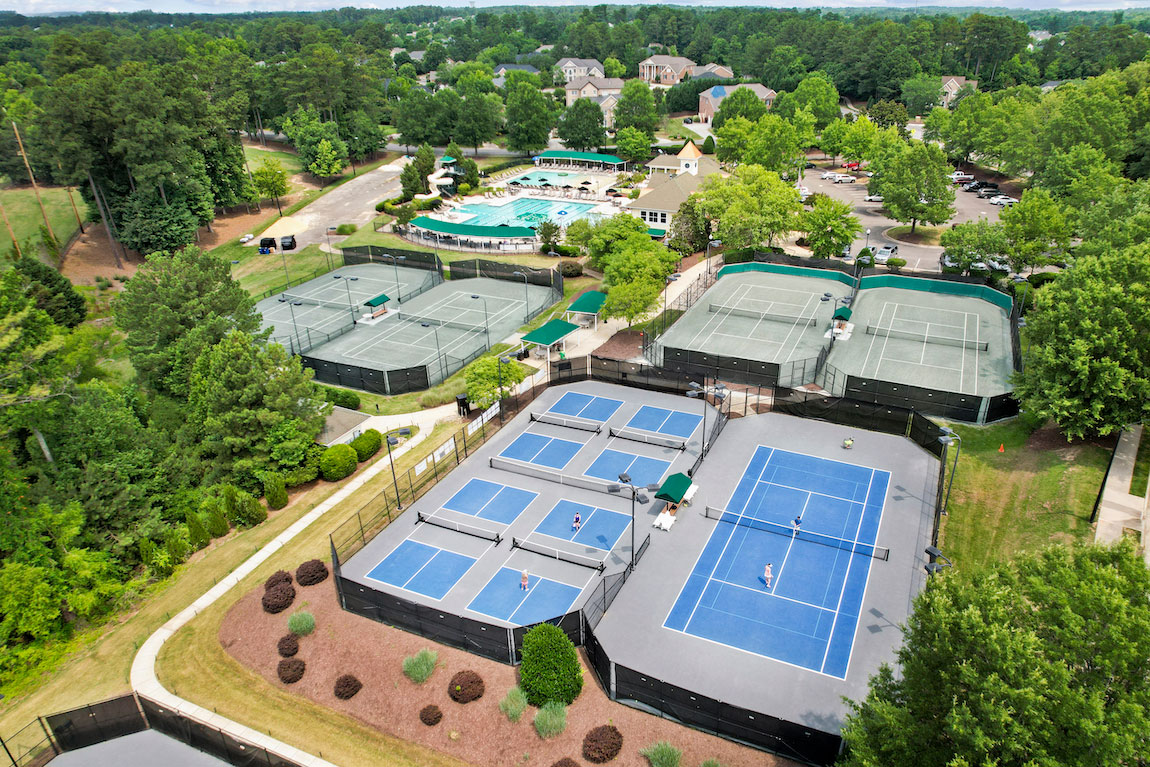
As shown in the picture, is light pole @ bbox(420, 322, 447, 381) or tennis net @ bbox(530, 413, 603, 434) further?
light pole @ bbox(420, 322, 447, 381)

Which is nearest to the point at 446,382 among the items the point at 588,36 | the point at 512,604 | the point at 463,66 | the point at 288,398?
the point at 288,398

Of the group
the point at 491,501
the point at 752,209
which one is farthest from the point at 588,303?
the point at 491,501

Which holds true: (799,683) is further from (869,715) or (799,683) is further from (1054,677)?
(1054,677)

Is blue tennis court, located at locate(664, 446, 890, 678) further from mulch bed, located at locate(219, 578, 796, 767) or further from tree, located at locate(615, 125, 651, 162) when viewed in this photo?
tree, located at locate(615, 125, 651, 162)

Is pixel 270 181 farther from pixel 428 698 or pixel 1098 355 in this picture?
pixel 1098 355

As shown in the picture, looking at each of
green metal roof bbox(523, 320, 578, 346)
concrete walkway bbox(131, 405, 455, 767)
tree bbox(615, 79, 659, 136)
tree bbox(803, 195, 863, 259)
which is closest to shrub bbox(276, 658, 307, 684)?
concrete walkway bbox(131, 405, 455, 767)

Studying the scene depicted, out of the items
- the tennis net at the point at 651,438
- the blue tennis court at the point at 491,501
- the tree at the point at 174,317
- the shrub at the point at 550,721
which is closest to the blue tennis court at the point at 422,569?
the blue tennis court at the point at 491,501

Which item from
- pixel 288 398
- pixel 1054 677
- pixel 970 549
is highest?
pixel 1054 677

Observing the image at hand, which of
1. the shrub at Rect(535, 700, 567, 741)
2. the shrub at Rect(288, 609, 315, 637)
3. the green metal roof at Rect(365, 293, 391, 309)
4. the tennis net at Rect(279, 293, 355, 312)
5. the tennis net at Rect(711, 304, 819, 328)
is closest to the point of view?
the shrub at Rect(535, 700, 567, 741)
